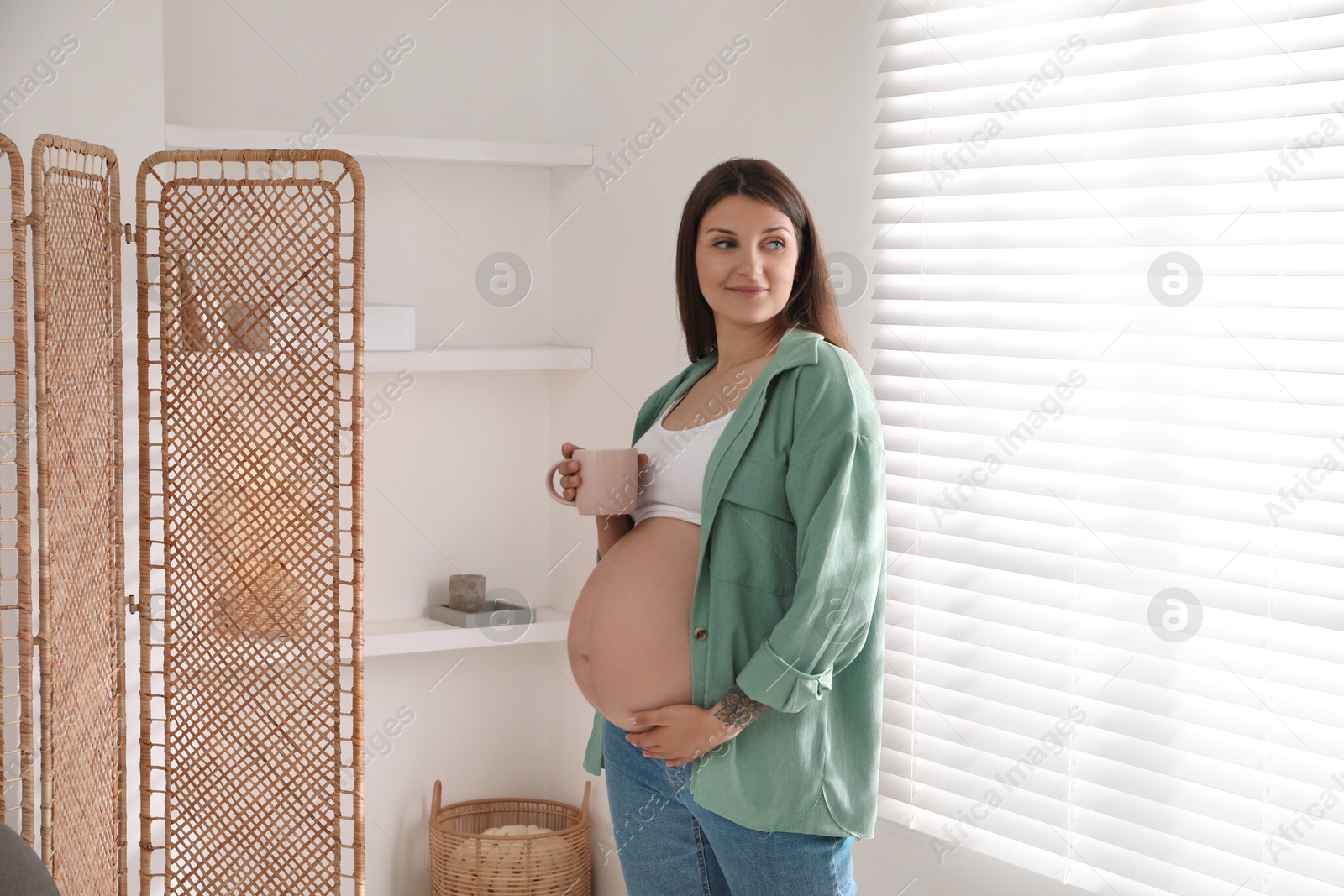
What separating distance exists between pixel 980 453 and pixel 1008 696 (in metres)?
0.37

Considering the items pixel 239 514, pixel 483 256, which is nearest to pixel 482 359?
pixel 483 256

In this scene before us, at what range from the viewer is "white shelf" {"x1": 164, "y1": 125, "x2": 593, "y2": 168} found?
2.29 metres

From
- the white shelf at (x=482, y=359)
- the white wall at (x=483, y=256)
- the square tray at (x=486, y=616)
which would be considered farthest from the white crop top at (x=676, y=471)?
the square tray at (x=486, y=616)

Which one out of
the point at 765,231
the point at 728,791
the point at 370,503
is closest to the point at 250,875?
the point at 370,503

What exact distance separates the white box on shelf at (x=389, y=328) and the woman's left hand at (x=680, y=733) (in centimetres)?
132

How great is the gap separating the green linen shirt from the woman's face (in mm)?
78

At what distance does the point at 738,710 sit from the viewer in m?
1.35

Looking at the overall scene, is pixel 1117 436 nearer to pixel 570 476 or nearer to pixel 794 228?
pixel 794 228

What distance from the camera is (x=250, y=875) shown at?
2.11 m

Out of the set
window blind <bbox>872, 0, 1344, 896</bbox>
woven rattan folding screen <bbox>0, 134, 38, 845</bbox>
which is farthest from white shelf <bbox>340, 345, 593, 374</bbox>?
window blind <bbox>872, 0, 1344, 896</bbox>

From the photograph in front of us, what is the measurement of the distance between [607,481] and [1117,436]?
2.32 feet

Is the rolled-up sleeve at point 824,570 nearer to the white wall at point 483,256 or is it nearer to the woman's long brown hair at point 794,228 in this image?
the woman's long brown hair at point 794,228

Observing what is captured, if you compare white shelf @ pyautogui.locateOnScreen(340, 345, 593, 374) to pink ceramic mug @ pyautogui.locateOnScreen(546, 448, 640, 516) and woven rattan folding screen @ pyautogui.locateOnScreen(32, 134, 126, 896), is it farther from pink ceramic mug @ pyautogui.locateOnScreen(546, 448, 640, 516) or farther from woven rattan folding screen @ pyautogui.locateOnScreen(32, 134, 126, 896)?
pink ceramic mug @ pyautogui.locateOnScreen(546, 448, 640, 516)

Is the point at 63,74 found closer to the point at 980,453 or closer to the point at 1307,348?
the point at 980,453
